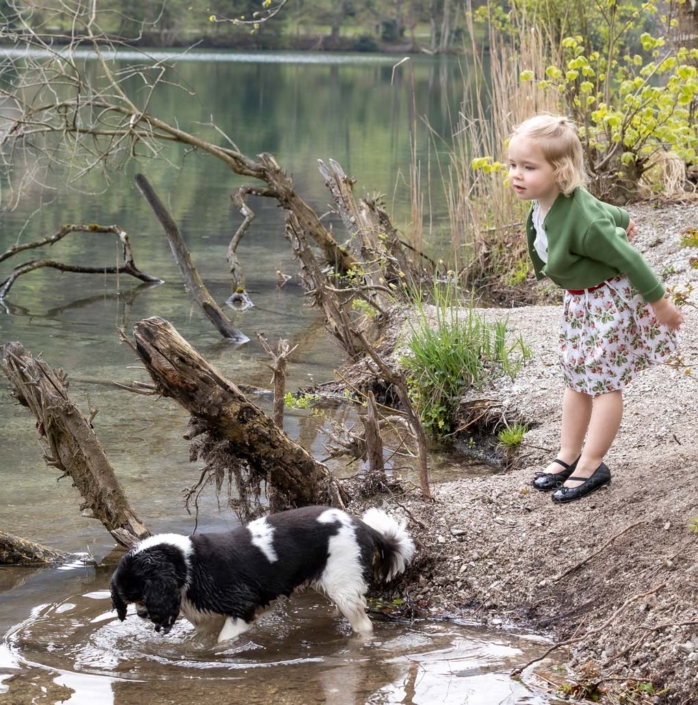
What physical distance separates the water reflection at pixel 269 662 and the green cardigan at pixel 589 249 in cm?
172

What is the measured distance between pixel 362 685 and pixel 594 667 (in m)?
0.93

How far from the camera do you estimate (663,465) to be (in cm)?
518

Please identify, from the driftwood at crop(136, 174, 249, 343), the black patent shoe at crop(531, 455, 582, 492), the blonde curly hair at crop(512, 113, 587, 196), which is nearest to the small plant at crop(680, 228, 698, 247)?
the blonde curly hair at crop(512, 113, 587, 196)

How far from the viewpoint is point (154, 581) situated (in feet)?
13.9

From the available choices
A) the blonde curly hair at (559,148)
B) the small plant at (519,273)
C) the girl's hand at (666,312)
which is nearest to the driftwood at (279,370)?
the blonde curly hair at (559,148)

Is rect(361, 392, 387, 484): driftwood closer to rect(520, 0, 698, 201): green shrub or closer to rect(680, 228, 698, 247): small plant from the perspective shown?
rect(680, 228, 698, 247): small plant

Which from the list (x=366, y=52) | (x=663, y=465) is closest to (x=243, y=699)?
(x=663, y=465)

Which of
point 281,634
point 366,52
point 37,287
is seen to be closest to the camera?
point 281,634

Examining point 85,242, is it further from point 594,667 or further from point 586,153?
point 594,667

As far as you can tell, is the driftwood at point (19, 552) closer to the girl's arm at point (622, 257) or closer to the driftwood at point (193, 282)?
the girl's arm at point (622, 257)

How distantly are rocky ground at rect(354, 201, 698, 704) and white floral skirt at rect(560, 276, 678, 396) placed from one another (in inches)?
7.5

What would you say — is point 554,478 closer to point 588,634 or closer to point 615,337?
point 615,337

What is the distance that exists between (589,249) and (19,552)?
11.2ft

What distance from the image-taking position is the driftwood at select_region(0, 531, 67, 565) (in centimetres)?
544
